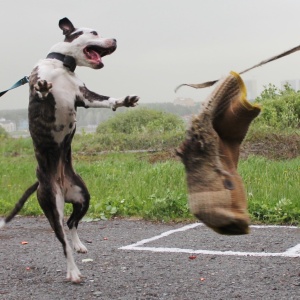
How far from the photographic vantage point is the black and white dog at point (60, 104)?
19.3 feet

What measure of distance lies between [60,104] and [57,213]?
96 cm

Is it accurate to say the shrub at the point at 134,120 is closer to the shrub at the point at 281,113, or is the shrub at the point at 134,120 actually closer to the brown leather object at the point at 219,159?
the shrub at the point at 281,113

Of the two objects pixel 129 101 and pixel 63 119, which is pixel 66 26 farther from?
pixel 129 101

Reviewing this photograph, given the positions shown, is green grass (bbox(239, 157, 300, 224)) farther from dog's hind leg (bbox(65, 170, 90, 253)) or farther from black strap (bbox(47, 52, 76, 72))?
black strap (bbox(47, 52, 76, 72))

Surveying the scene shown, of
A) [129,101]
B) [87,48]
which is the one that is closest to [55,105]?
[87,48]

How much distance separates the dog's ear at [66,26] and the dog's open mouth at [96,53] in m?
0.25

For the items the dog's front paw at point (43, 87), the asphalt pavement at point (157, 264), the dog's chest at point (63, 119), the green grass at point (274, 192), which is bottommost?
the asphalt pavement at point (157, 264)

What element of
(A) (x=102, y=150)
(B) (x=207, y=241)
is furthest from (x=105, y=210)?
(A) (x=102, y=150)

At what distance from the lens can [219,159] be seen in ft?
13.2

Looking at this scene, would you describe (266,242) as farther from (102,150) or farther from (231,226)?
(102,150)

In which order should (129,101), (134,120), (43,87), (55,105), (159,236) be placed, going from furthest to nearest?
(134,120) < (159,236) < (55,105) < (43,87) < (129,101)

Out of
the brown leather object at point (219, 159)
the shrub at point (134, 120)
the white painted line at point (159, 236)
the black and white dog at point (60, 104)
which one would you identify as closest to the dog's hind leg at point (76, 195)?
the black and white dog at point (60, 104)

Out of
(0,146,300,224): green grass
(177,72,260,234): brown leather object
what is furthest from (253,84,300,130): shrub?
(177,72,260,234): brown leather object

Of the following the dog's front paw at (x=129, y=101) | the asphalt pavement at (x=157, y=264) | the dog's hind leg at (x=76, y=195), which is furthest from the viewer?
the dog's hind leg at (x=76, y=195)
